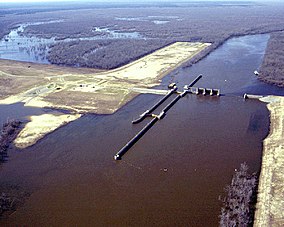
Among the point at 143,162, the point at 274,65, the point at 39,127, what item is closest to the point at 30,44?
the point at 39,127

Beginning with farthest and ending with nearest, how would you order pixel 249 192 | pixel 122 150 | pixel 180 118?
pixel 180 118
pixel 122 150
pixel 249 192

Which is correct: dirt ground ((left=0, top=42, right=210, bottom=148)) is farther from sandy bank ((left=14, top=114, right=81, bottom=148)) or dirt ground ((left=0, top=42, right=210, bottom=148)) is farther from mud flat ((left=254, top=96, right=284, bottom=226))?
mud flat ((left=254, top=96, right=284, bottom=226))

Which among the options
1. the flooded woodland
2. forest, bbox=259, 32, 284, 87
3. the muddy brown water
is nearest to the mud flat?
the flooded woodland

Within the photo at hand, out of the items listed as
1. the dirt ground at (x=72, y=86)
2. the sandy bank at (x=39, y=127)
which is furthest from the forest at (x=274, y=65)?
the sandy bank at (x=39, y=127)

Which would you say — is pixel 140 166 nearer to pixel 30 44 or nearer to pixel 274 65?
pixel 274 65

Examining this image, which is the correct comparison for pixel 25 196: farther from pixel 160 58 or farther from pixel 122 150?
pixel 160 58

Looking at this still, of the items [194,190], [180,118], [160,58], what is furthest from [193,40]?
[194,190]
